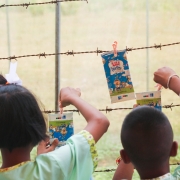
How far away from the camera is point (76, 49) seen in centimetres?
219

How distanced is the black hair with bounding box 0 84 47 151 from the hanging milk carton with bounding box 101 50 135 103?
0.37 meters

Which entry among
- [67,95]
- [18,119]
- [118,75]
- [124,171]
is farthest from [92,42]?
[18,119]

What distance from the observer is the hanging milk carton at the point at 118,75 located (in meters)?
1.42

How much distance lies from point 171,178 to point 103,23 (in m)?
1.24

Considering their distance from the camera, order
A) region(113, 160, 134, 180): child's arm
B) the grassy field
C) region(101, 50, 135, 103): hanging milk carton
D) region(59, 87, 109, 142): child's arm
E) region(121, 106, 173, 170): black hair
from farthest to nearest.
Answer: the grassy field, region(101, 50, 135, 103): hanging milk carton, region(113, 160, 134, 180): child's arm, region(59, 87, 109, 142): child's arm, region(121, 106, 173, 170): black hair

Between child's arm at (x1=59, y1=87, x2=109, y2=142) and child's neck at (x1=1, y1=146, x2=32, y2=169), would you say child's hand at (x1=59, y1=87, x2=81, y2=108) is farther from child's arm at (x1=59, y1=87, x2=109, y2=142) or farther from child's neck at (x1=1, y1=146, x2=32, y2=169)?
child's neck at (x1=1, y1=146, x2=32, y2=169)

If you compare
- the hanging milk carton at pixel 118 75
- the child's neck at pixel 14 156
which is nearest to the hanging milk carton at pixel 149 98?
the hanging milk carton at pixel 118 75

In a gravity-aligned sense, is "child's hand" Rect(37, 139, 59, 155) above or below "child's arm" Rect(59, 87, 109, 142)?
below

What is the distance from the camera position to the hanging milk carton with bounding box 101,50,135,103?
55.9 inches

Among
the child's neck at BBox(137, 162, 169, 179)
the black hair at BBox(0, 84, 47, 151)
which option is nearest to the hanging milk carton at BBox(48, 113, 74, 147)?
the black hair at BBox(0, 84, 47, 151)

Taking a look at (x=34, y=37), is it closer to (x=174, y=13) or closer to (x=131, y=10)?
(x=131, y=10)

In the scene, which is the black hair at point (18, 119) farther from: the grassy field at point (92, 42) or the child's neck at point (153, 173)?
the grassy field at point (92, 42)

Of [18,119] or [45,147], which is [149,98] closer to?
[45,147]

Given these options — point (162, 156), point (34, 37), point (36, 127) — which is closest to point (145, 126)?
point (162, 156)
